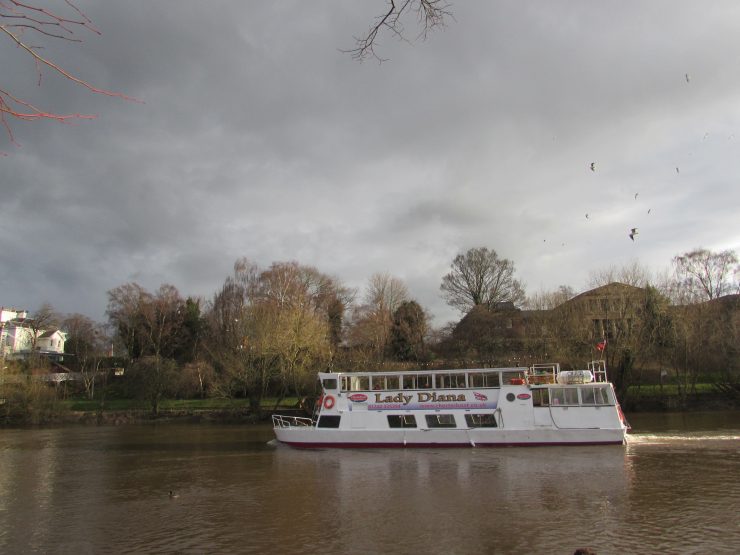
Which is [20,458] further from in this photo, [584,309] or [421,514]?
[584,309]

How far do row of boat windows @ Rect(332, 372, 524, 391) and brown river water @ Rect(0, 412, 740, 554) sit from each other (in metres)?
3.64

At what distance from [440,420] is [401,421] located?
7.29 ft

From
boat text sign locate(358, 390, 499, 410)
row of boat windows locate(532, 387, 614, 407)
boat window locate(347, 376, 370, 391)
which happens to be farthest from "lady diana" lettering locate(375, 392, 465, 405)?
row of boat windows locate(532, 387, 614, 407)

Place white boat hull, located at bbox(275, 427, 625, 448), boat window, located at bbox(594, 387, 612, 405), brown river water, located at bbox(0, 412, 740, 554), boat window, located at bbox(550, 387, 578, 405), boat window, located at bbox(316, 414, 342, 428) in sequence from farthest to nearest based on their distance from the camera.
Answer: boat window, located at bbox(316, 414, 342, 428) < boat window, located at bbox(550, 387, 578, 405) < boat window, located at bbox(594, 387, 612, 405) < white boat hull, located at bbox(275, 427, 625, 448) < brown river water, located at bbox(0, 412, 740, 554)

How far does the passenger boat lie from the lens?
95.0 feet

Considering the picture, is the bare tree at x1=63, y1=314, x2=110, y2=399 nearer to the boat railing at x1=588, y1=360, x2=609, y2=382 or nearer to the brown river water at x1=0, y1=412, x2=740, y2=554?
the brown river water at x1=0, y1=412, x2=740, y2=554

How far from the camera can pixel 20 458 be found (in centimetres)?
2970

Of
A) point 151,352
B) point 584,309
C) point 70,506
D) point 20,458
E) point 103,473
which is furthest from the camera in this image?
point 151,352

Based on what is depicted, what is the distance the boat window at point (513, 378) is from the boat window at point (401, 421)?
5.65 metres

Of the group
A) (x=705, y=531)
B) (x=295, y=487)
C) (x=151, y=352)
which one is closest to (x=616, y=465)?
(x=705, y=531)

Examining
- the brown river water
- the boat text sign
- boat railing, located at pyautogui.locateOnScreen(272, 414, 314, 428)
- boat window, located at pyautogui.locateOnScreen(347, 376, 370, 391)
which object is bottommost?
the brown river water

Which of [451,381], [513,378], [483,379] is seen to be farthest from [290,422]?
[513,378]

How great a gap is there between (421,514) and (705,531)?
296 inches

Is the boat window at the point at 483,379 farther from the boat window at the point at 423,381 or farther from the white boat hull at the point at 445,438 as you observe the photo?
the white boat hull at the point at 445,438
